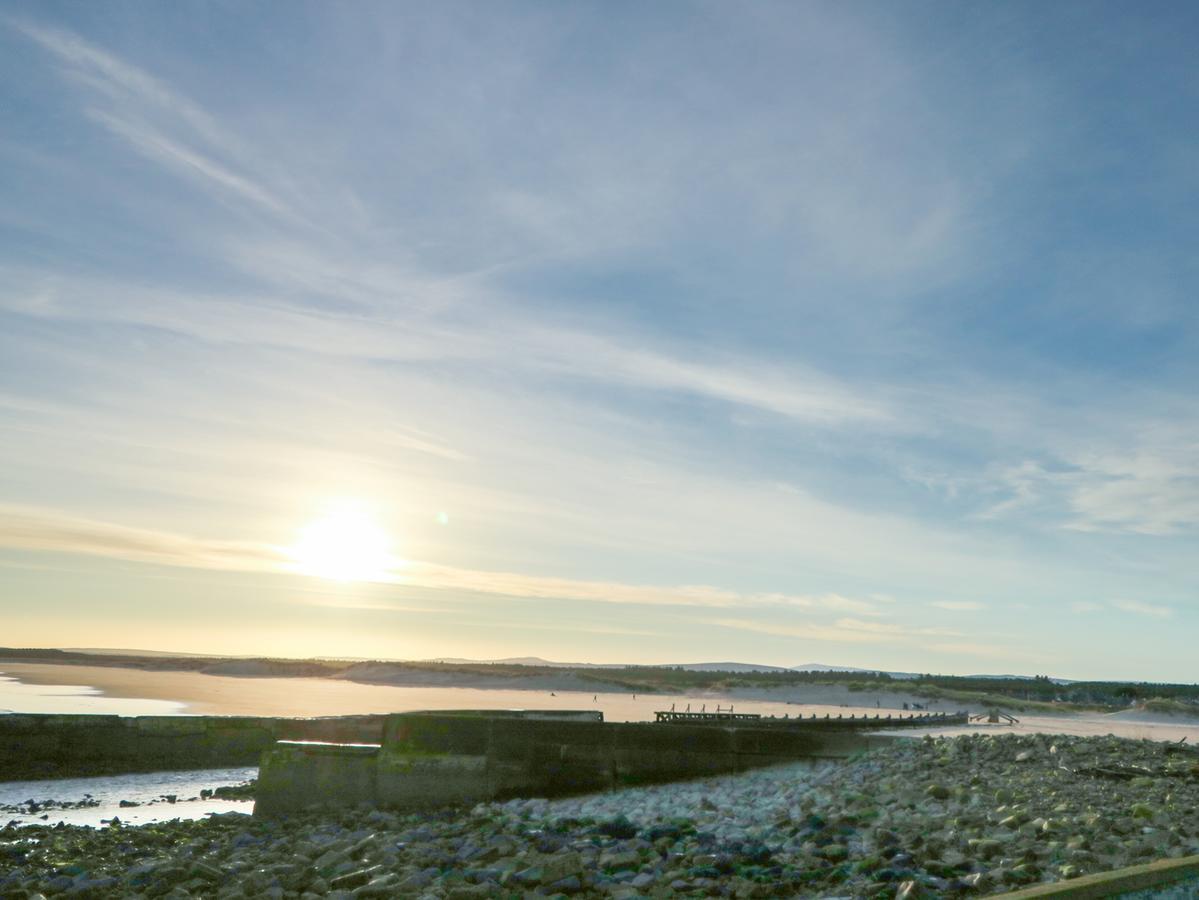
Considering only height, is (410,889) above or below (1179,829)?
below

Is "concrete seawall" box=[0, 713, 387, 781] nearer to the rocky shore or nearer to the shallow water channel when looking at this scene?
the shallow water channel

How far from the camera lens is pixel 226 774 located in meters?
24.4

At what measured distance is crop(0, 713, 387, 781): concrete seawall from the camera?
23.3 m

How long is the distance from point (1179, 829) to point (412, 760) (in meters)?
11.2

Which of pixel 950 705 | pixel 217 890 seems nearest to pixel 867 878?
pixel 217 890

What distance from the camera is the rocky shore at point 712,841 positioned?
945cm

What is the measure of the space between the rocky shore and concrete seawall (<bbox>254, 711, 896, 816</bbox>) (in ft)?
1.84

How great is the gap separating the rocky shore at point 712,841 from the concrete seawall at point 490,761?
0.56 metres

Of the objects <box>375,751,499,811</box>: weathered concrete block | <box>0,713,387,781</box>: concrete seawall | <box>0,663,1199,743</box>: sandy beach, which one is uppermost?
<box>375,751,499,811</box>: weathered concrete block

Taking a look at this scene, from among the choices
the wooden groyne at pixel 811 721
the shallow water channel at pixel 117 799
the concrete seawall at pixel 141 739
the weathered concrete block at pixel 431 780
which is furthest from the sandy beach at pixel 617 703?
the weathered concrete block at pixel 431 780

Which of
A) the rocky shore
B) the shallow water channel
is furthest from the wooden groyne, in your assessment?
the shallow water channel

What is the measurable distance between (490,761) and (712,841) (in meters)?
6.16

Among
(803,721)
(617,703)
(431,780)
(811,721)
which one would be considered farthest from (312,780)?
(617,703)

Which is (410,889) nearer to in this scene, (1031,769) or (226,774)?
(1031,769)
